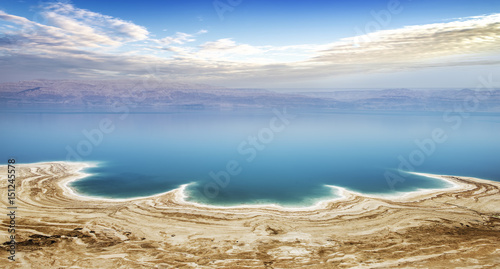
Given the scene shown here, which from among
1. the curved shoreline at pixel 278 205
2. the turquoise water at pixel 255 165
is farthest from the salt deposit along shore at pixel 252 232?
the turquoise water at pixel 255 165

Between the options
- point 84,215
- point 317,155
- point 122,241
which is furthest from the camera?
point 317,155

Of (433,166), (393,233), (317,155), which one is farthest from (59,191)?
(433,166)

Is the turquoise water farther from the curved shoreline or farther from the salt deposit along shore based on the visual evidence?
the salt deposit along shore

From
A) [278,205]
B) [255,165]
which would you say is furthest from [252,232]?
[255,165]

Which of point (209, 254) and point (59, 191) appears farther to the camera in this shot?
point (59, 191)

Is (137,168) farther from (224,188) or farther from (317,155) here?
(317,155)

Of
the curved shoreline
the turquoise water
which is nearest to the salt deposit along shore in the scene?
the curved shoreline

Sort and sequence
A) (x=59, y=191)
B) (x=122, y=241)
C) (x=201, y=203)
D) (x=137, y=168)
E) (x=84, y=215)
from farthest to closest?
(x=137, y=168) → (x=59, y=191) → (x=201, y=203) → (x=84, y=215) → (x=122, y=241)

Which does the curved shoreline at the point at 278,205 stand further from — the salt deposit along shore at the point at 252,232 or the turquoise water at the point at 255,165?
the turquoise water at the point at 255,165
